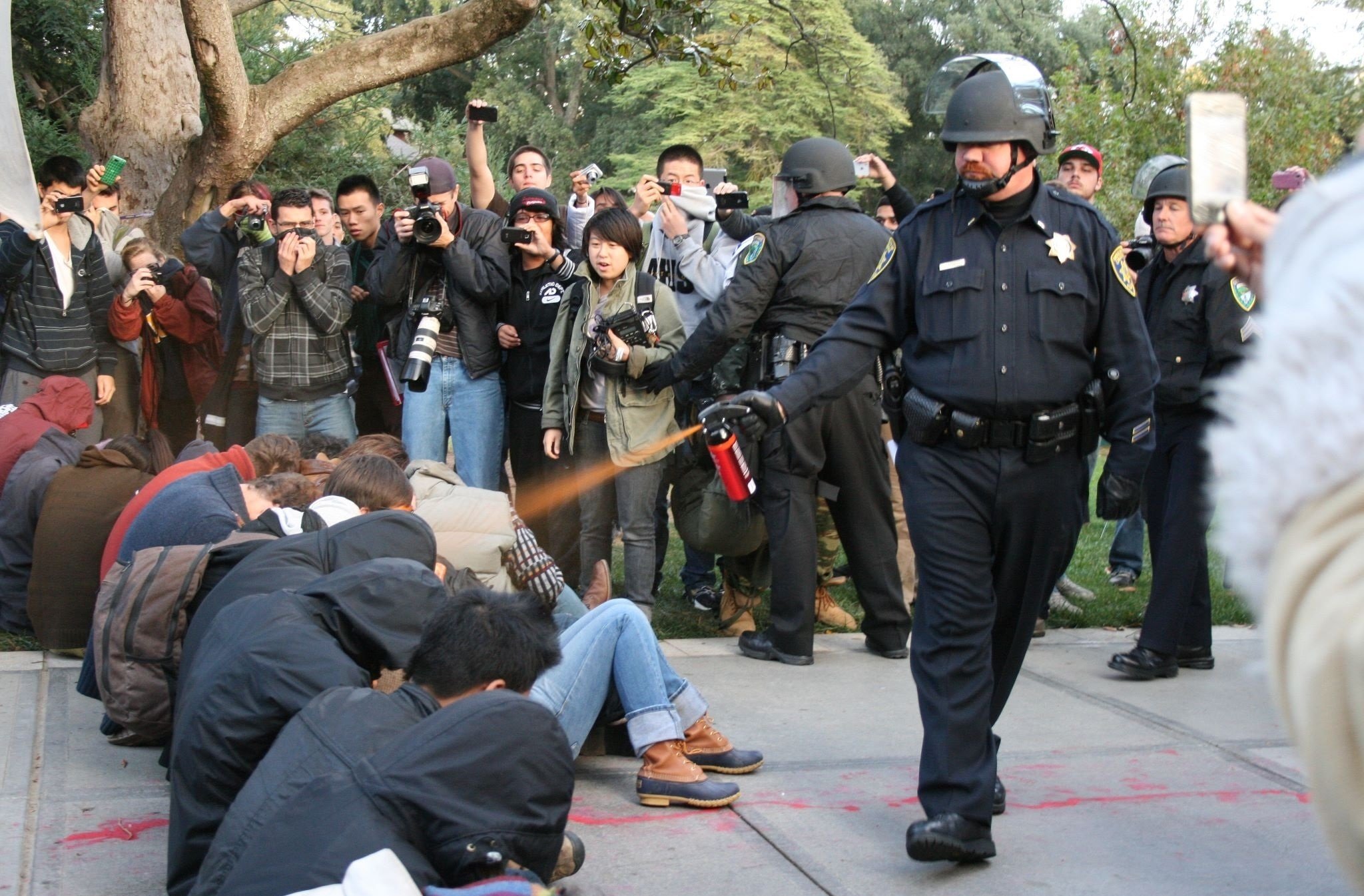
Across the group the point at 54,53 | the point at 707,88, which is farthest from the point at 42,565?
the point at 707,88

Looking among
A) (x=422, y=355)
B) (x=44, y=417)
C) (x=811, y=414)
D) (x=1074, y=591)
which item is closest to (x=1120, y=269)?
(x=811, y=414)

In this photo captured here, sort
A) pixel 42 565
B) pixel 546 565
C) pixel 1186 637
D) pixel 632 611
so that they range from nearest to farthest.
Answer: pixel 632 611, pixel 546 565, pixel 42 565, pixel 1186 637

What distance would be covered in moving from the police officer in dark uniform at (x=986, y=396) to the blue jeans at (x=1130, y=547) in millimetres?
4417

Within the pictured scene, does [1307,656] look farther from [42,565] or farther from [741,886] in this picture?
[42,565]

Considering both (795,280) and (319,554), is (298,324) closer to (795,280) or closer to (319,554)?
(795,280)

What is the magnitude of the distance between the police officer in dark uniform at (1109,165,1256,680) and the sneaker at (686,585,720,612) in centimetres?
214

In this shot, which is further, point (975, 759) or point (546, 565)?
point (546, 565)

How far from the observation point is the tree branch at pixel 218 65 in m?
8.38

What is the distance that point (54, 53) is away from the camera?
13.3 m

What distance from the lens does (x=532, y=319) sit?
744 centimetres

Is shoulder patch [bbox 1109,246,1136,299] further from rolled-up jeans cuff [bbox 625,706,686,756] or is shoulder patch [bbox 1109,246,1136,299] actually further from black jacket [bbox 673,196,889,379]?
black jacket [bbox 673,196,889,379]

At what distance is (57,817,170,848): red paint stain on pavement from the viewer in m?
4.14

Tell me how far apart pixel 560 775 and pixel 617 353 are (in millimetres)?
4065

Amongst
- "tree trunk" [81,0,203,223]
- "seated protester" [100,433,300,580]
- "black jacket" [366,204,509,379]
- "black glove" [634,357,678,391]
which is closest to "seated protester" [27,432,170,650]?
"seated protester" [100,433,300,580]
